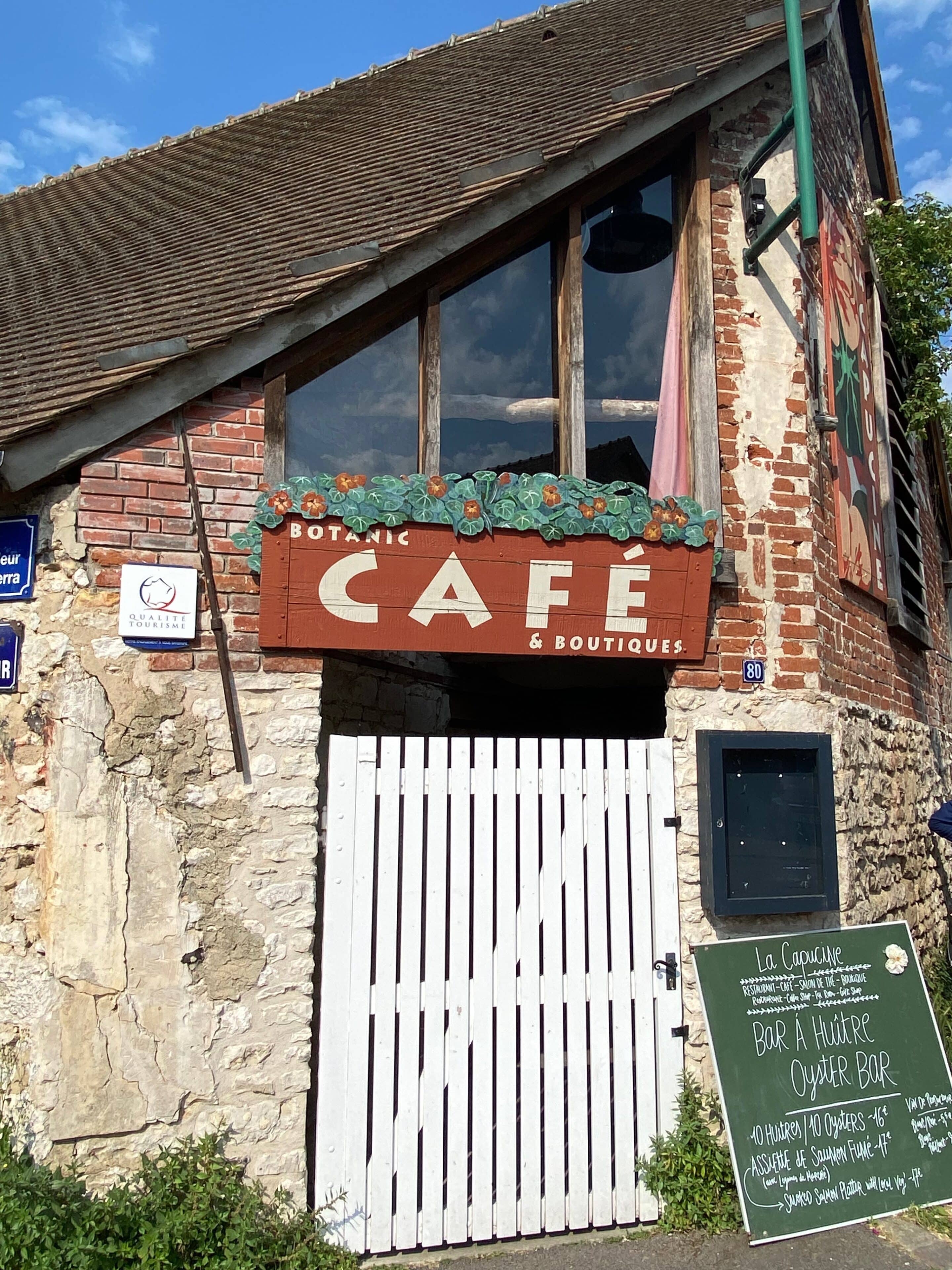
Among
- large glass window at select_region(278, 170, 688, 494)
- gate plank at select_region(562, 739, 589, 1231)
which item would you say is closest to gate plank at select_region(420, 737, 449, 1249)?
gate plank at select_region(562, 739, 589, 1231)

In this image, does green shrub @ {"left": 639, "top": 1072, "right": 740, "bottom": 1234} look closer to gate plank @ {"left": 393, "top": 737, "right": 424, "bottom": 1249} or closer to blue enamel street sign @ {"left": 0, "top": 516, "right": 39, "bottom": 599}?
gate plank @ {"left": 393, "top": 737, "right": 424, "bottom": 1249}

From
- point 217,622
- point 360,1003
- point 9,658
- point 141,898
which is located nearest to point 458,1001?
point 360,1003

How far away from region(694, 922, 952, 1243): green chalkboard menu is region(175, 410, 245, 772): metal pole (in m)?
2.24

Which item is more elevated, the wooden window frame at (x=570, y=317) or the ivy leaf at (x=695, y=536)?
the wooden window frame at (x=570, y=317)

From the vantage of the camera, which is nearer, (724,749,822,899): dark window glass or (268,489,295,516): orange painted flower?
(268,489,295,516): orange painted flower

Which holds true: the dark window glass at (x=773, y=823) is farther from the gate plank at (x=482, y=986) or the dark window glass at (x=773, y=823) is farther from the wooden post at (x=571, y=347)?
the wooden post at (x=571, y=347)

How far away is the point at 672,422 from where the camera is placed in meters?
4.71

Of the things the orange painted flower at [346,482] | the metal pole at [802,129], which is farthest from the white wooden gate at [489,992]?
the metal pole at [802,129]

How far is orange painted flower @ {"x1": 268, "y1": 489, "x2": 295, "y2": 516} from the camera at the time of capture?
153 inches

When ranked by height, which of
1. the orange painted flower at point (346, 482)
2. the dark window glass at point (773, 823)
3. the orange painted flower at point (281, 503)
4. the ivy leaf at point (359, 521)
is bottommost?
the dark window glass at point (773, 823)

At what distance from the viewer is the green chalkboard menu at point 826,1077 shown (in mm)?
3814

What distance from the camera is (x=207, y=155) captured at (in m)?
7.67

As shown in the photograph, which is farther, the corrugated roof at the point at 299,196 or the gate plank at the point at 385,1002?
the corrugated roof at the point at 299,196

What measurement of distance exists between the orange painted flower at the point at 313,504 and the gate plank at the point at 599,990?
158 centimetres
